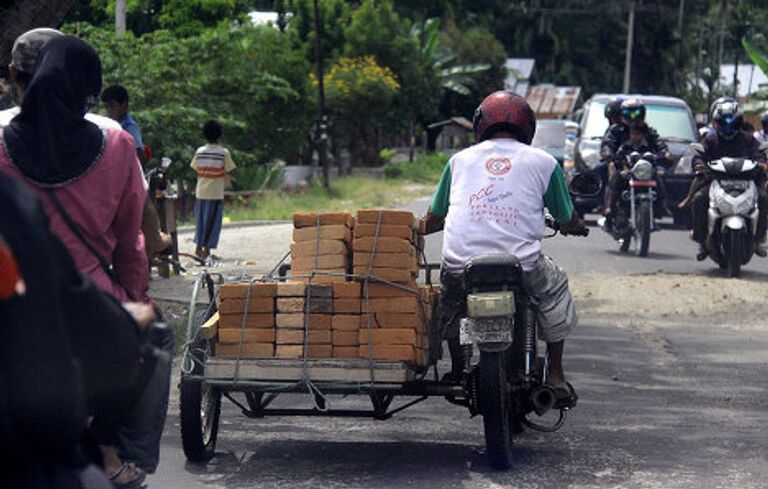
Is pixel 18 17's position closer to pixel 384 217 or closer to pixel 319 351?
pixel 384 217

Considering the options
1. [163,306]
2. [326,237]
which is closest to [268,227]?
[163,306]

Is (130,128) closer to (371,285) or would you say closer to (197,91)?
(371,285)

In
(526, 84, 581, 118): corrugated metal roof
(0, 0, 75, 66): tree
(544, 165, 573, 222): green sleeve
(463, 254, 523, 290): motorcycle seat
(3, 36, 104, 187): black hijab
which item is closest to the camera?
(3, 36, 104, 187): black hijab

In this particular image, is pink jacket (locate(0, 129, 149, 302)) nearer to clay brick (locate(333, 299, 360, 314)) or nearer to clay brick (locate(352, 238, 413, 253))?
clay brick (locate(333, 299, 360, 314))

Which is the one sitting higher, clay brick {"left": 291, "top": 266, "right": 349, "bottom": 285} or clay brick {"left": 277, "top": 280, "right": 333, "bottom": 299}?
clay brick {"left": 291, "top": 266, "right": 349, "bottom": 285}

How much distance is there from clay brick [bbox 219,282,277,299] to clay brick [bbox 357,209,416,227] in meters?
0.54

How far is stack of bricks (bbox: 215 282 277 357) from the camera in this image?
7.21 meters

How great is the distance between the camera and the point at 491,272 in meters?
6.96

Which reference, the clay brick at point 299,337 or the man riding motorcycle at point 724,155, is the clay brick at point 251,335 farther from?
the man riding motorcycle at point 724,155

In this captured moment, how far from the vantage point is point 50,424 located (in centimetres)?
318

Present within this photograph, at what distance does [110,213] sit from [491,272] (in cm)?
235

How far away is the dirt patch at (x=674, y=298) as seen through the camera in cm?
1298

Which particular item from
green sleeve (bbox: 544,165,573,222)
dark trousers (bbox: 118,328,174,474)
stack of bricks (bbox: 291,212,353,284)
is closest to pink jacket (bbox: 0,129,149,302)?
dark trousers (bbox: 118,328,174,474)

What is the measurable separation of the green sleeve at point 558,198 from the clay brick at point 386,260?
75 centimetres
